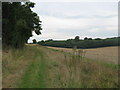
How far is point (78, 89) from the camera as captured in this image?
537 centimetres

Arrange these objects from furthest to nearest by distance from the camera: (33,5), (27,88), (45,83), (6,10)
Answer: (33,5), (6,10), (45,83), (27,88)

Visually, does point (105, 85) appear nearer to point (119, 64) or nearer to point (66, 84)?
point (66, 84)

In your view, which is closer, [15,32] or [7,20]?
[7,20]

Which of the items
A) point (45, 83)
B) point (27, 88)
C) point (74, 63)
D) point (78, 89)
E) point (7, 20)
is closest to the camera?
point (78, 89)

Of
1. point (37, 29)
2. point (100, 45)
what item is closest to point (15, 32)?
point (37, 29)

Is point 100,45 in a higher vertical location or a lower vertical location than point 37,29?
lower

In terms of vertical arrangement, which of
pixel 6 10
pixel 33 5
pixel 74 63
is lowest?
pixel 74 63

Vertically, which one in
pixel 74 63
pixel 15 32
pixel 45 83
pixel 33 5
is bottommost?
pixel 45 83

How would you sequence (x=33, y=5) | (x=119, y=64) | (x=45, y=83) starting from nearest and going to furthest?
(x=45, y=83), (x=119, y=64), (x=33, y=5)

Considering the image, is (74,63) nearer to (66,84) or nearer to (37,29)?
(66,84)

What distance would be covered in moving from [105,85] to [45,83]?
92.0 inches

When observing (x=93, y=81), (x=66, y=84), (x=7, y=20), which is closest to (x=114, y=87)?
(x=93, y=81)

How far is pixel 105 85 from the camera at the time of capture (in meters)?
5.54

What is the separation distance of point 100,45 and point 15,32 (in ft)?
98.7
